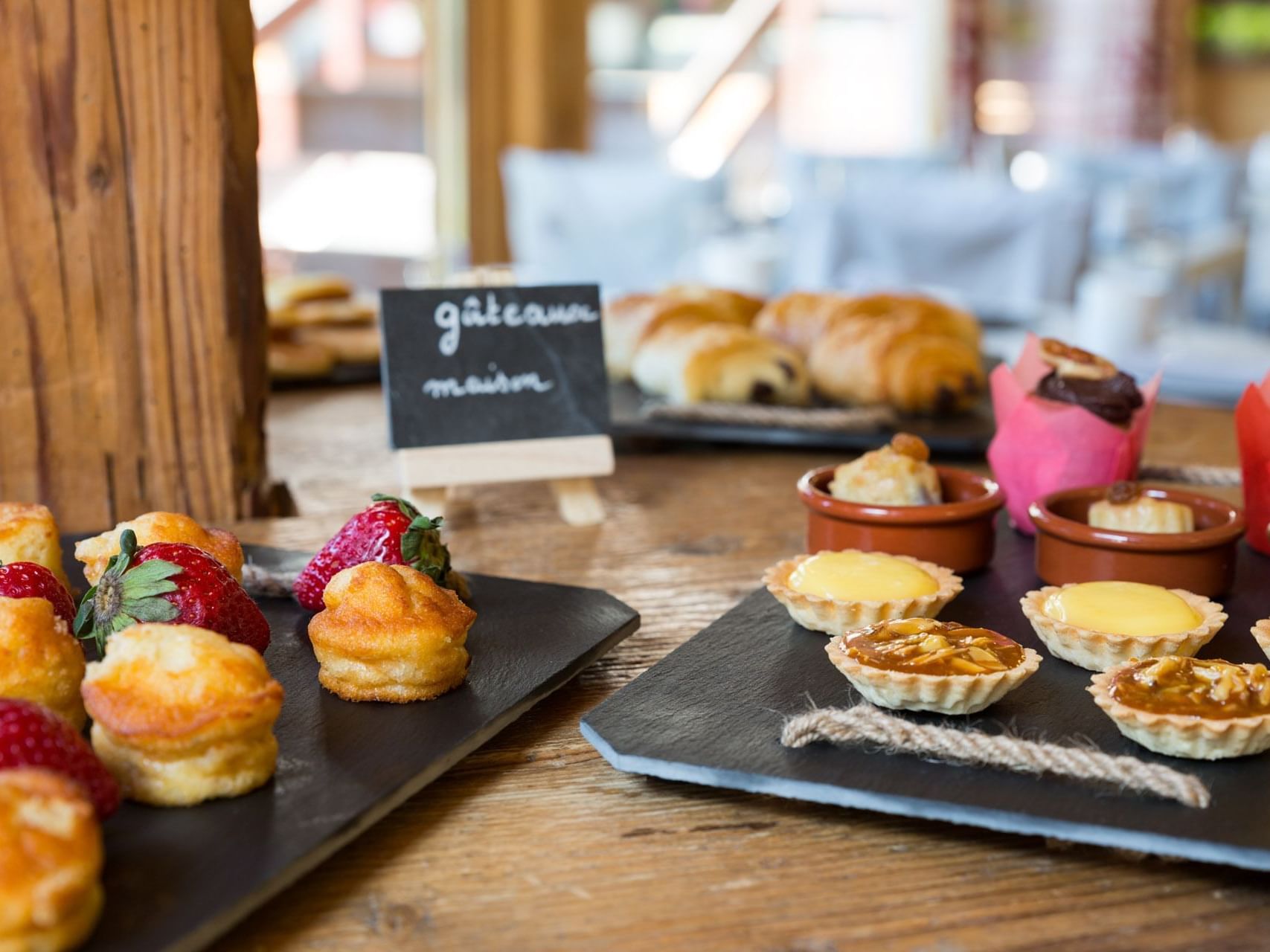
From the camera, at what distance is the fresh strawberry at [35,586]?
102 cm

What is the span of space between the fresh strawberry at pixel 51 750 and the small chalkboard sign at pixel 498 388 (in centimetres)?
87

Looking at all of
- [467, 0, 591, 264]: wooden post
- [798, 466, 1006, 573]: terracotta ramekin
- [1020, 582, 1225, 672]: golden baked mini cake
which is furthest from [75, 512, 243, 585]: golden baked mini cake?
[467, 0, 591, 264]: wooden post

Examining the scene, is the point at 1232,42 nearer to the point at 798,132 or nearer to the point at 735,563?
the point at 798,132

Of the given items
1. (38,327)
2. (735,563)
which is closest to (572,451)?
(735,563)

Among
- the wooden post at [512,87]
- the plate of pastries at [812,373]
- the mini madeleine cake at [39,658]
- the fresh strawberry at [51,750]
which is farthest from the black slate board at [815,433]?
the wooden post at [512,87]

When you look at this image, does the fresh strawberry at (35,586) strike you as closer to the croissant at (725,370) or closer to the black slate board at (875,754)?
the black slate board at (875,754)

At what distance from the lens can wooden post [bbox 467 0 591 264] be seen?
487cm

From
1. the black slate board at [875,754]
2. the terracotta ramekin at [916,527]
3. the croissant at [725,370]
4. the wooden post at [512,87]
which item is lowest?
the black slate board at [875,754]

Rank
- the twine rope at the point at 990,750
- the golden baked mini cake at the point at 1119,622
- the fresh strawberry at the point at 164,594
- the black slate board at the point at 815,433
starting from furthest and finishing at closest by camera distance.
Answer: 1. the black slate board at the point at 815,433
2. the golden baked mini cake at the point at 1119,622
3. the fresh strawberry at the point at 164,594
4. the twine rope at the point at 990,750

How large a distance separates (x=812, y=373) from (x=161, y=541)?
1400mm

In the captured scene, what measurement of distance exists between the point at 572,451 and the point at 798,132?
752 centimetres

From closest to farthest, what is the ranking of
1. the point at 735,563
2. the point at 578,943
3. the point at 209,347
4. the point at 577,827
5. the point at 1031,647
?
the point at 578,943 < the point at 577,827 < the point at 1031,647 < the point at 735,563 < the point at 209,347

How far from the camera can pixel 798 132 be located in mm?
8844

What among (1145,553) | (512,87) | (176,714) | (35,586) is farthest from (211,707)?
(512,87)
